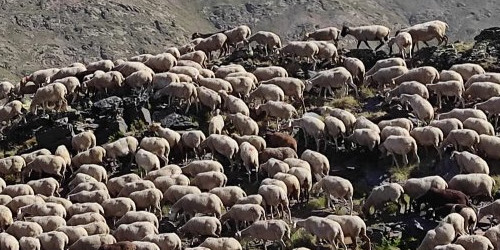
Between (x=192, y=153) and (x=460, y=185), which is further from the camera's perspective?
(x=192, y=153)

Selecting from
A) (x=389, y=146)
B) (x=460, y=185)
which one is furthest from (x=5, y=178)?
(x=460, y=185)

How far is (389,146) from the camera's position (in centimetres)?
2619

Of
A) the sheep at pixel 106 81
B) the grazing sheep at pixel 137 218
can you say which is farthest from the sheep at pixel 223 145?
the sheep at pixel 106 81

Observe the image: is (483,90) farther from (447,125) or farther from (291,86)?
(291,86)

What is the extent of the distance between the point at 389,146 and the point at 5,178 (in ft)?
36.5

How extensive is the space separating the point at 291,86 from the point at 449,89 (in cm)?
514

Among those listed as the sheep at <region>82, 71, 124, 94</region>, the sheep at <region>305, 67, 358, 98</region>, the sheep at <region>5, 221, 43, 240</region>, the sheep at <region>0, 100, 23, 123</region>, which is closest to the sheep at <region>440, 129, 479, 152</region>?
the sheep at <region>305, 67, 358, 98</region>

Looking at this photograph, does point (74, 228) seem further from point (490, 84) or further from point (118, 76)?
point (490, 84)

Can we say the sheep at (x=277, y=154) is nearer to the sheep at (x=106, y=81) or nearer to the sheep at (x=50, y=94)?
the sheep at (x=106, y=81)

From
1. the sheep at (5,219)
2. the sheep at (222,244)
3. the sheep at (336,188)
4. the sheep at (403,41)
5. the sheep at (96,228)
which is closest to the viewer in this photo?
the sheep at (222,244)

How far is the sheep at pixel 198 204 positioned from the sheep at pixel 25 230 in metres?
3.38

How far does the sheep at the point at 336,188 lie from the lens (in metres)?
24.0

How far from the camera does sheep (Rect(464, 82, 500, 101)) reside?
2947 centimetres

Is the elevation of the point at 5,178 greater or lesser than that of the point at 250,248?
lesser
